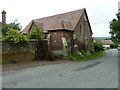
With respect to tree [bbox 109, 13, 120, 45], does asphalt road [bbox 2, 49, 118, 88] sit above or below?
below

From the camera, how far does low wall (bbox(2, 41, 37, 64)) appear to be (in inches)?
879

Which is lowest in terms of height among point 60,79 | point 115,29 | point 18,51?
point 60,79

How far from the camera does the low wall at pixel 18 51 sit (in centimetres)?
2233

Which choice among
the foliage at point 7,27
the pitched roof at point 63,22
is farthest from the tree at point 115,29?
the foliage at point 7,27

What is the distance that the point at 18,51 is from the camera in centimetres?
2378

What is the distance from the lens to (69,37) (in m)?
33.5

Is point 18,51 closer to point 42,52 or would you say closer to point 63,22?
point 42,52

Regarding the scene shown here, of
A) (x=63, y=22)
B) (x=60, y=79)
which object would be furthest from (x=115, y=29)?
(x=60, y=79)

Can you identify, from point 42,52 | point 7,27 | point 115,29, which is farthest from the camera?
point 115,29

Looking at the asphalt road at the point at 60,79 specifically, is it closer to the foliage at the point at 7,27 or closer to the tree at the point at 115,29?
the foliage at the point at 7,27

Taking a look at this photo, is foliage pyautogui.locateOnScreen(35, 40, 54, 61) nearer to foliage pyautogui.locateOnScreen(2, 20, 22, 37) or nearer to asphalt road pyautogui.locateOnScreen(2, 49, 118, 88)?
foliage pyautogui.locateOnScreen(2, 20, 22, 37)

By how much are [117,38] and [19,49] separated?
1003 inches

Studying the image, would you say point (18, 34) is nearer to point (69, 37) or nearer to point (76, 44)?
point (69, 37)

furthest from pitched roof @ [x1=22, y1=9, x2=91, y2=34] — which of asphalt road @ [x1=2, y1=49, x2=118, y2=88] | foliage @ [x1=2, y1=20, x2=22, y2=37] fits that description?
asphalt road @ [x1=2, y1=49, x2=118, y2=88]
